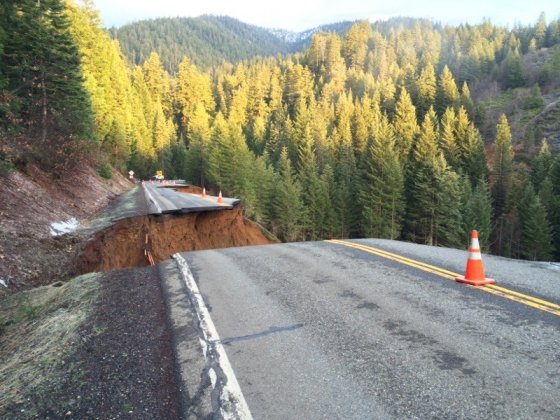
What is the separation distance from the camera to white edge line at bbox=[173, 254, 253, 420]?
3264 mm

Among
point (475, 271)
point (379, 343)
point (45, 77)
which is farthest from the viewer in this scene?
point (45, 77)

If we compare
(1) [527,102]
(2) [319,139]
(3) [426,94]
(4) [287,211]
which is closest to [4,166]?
(4) [287,211]

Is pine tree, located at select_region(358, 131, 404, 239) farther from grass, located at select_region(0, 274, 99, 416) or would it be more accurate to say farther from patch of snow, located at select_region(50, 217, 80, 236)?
grass, located at select_region(0, 274, 99, 416)

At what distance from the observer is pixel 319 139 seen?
7688 cm

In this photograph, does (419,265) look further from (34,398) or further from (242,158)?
(242,158)

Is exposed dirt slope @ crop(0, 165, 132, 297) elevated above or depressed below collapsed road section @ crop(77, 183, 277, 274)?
above

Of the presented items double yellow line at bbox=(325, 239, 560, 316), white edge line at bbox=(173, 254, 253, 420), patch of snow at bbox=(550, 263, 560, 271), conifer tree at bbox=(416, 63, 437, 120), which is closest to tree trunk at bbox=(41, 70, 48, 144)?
white edge line at bbox=(173, 254, 253, 420)

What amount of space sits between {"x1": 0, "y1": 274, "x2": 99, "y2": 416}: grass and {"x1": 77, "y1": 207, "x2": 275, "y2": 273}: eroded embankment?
468cm

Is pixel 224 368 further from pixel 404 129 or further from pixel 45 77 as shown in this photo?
pixel 404 129

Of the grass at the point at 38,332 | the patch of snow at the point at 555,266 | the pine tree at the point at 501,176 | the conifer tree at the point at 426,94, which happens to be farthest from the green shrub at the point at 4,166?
the conifer tree at the point at 426,94

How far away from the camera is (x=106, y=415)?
3.37 meters

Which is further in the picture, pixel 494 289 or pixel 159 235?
pixel 159 235

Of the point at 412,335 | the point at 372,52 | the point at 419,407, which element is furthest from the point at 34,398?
the point at 372,52

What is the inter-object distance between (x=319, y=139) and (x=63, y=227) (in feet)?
215
